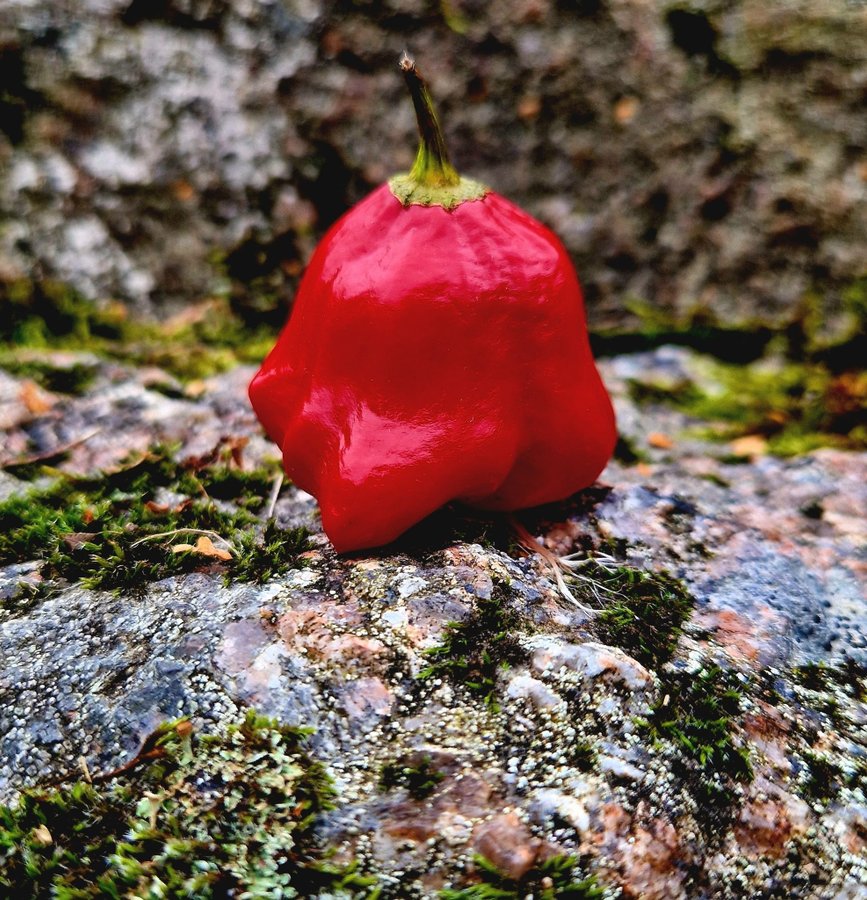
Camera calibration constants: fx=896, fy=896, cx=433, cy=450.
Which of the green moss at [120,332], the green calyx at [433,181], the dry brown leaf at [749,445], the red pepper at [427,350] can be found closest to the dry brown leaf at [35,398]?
the green moss at [120,332]

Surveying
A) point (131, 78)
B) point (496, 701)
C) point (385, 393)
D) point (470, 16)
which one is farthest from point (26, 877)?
point (470, 16)

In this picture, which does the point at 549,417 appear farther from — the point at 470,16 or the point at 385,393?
the point at 470,16

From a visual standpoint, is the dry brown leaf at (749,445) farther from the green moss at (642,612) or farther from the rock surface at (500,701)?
the green moss at (642,612)

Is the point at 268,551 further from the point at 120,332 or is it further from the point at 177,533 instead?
the point at 120,332

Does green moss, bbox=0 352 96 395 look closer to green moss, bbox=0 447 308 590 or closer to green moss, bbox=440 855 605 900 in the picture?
green moss, bbox=0 447 308 590

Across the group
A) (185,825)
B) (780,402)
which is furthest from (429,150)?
(780,402)

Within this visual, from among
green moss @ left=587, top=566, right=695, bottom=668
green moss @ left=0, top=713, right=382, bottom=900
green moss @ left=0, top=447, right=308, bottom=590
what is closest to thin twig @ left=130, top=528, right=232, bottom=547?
green moss @ left=0, top=447, right=308, bottom=590
